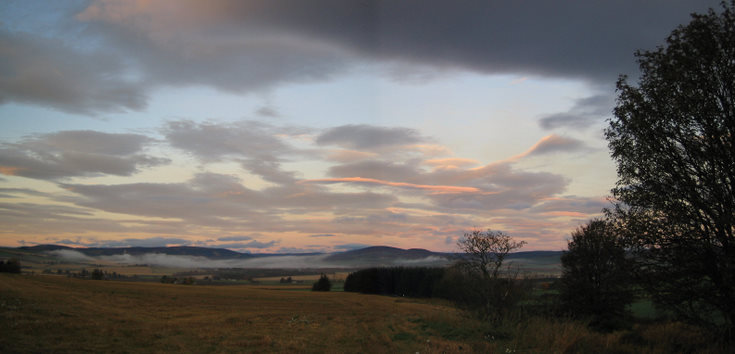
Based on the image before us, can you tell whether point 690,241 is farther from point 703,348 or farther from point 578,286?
point 578,286

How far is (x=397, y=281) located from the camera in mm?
A: 90125

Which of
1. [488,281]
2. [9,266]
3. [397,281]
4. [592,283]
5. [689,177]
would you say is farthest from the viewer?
[397,281]

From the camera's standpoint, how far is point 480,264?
19.8 meters

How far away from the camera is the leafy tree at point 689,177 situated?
1082 cm

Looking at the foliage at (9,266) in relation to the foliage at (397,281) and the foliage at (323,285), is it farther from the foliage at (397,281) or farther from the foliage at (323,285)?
the foliage at (397,281)

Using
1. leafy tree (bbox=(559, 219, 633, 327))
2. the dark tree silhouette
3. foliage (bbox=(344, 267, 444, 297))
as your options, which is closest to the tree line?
the dark tree silhouette

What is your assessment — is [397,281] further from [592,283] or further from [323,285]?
[592,283]

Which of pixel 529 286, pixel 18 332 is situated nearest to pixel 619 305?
pixel 529 286

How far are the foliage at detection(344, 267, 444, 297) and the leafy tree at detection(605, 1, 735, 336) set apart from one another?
232 ft

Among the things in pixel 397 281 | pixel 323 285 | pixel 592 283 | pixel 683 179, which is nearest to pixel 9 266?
pixel 323 285

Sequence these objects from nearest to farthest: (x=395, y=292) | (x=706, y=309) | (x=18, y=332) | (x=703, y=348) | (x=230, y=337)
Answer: (x=703, y=348)
(x=706, y=309)
(x=18, y=332)
(x=230, y=337)
(x=395, y=292)

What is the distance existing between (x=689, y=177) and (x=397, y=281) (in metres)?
82.0

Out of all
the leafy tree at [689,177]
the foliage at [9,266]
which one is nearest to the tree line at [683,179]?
the leafy tree at [689,177]

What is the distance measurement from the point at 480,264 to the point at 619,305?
16752 mm
